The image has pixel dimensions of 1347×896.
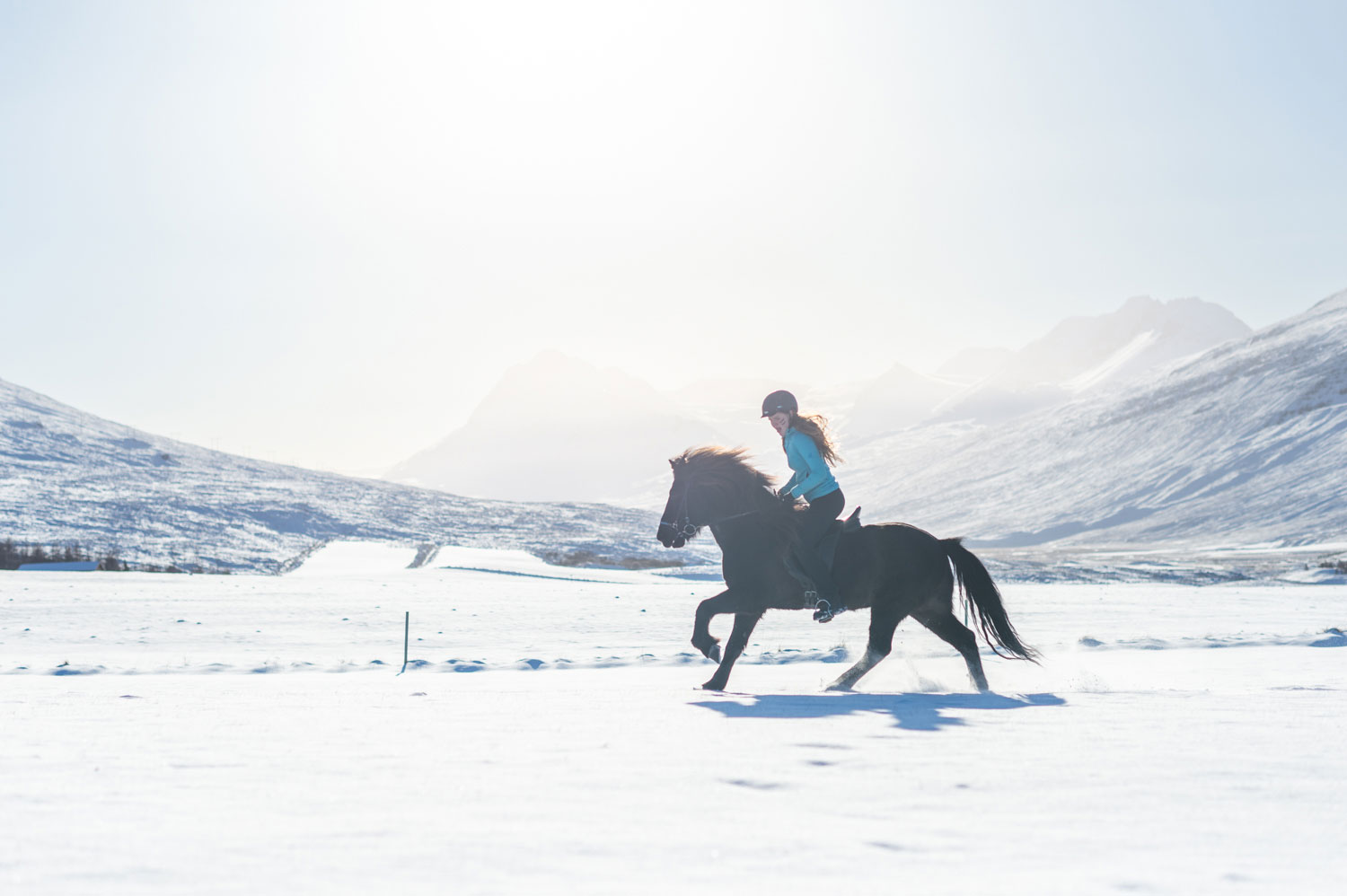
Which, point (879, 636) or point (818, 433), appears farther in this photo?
point (818, 433)

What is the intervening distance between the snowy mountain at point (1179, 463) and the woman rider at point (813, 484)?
9381 cm

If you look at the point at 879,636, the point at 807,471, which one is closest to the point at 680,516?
the point at 807,471

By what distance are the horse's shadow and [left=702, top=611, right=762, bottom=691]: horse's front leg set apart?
539 millimetres

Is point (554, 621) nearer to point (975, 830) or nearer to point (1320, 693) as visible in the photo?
point (1320, 693)

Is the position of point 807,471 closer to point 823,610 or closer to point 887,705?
point 823,610

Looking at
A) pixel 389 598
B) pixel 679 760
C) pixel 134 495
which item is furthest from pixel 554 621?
pixel 134 495

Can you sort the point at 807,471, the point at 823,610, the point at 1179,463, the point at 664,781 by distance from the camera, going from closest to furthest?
the point at 664,781, the point at 823,610, the point at 807,471, the point at 1179,463

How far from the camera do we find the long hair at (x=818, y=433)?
866 cm

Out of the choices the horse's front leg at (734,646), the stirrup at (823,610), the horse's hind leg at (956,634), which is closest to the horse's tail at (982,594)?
the horse's hind leg at (956,634)

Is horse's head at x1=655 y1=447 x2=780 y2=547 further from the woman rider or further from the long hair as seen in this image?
the long hair

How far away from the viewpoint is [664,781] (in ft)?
13.1

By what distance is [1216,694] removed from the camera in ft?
22.5

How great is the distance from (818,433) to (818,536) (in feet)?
3.33

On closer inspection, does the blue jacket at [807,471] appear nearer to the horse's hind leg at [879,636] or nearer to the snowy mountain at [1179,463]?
the horse's hind leg at [879,636]
